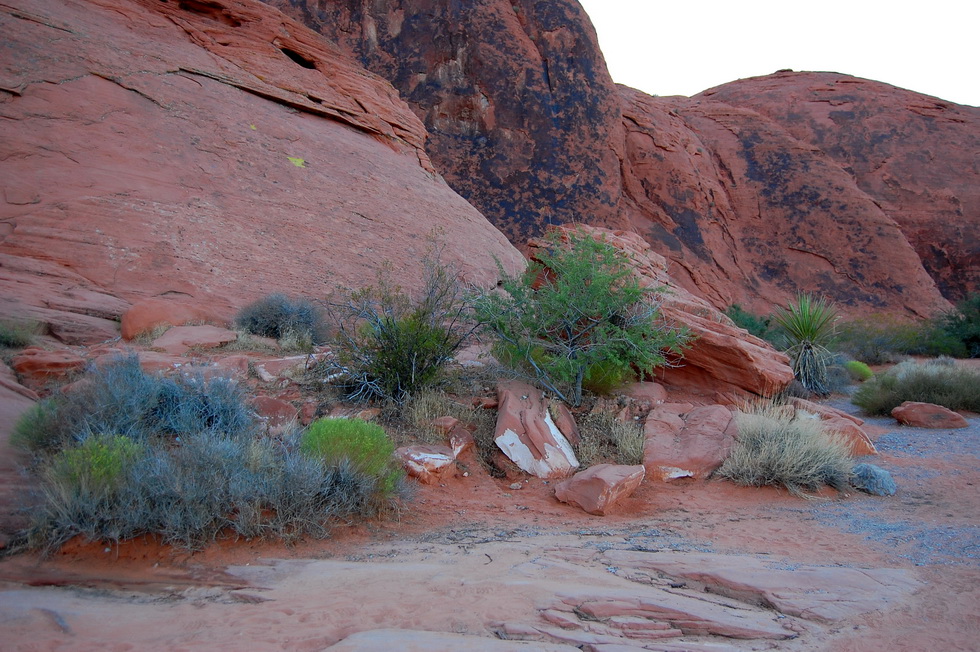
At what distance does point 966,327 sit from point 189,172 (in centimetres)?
2306

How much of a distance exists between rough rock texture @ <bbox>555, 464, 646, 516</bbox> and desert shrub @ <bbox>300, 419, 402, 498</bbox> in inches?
61.5

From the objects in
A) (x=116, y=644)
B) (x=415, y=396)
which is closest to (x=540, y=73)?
(x=415, y=396)

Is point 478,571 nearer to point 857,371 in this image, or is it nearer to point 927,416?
point 927,416

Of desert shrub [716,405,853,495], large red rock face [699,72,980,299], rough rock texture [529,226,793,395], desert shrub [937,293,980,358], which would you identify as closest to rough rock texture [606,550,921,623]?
desert shrub [716,405,853,495]

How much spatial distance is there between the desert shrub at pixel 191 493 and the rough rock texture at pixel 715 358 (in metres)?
5.28

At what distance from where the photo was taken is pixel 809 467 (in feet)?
20.9

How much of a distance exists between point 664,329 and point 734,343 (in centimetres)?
117

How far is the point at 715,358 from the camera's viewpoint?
8.70 metres

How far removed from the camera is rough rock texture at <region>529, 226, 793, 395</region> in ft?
28.1

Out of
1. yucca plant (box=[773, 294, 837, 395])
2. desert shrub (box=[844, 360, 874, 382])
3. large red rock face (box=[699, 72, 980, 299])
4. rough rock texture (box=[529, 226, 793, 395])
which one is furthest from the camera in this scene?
large red rock face (box=[699, 72, 980, 299])

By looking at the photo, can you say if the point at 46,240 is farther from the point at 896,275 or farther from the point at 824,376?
the point at 896,275

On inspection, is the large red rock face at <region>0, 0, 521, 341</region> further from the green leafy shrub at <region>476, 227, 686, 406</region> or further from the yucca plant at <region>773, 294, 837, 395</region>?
the yucca plant at <region>773, 294, 837, 395</region>

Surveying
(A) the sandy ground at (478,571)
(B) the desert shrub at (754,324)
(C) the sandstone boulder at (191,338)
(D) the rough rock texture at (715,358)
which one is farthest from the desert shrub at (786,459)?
(B) the desert shrub at (754,324)

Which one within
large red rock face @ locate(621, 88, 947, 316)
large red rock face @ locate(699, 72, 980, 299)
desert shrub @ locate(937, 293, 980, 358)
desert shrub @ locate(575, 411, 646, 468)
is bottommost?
desert shrub @ locate(575, 411, 646, 468)
